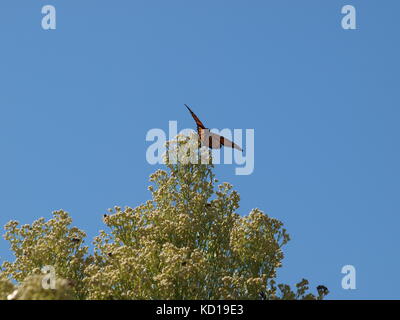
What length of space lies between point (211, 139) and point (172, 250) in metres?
7.28

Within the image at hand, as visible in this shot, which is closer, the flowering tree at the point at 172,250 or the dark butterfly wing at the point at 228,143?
the flowering tree at the point at 172,250

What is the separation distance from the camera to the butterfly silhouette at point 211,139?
28.8m

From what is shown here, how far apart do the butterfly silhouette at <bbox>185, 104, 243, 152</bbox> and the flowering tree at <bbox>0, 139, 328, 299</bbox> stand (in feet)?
1.80

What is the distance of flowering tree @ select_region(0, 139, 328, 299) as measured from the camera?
23.3 metres

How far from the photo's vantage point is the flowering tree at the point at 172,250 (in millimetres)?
23312

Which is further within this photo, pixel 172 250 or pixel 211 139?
pixel 211 139

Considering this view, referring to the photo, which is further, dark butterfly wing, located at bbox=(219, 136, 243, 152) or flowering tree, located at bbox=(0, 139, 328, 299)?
dark butterfly wing, located at bbox=(219, 136, 243, 152)

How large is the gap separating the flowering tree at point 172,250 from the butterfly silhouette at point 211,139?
548mm

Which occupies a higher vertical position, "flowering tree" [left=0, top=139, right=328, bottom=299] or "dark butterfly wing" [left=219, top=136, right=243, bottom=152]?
"dark butterfly wing" [left=219, top=136, right=243, bottom=152]

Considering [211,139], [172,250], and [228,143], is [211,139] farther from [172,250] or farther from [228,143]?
[172,250]

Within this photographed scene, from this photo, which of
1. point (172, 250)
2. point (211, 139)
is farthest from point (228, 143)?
point (172, 250)

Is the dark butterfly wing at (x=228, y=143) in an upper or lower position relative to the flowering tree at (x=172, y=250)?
upper

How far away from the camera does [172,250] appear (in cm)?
2333
